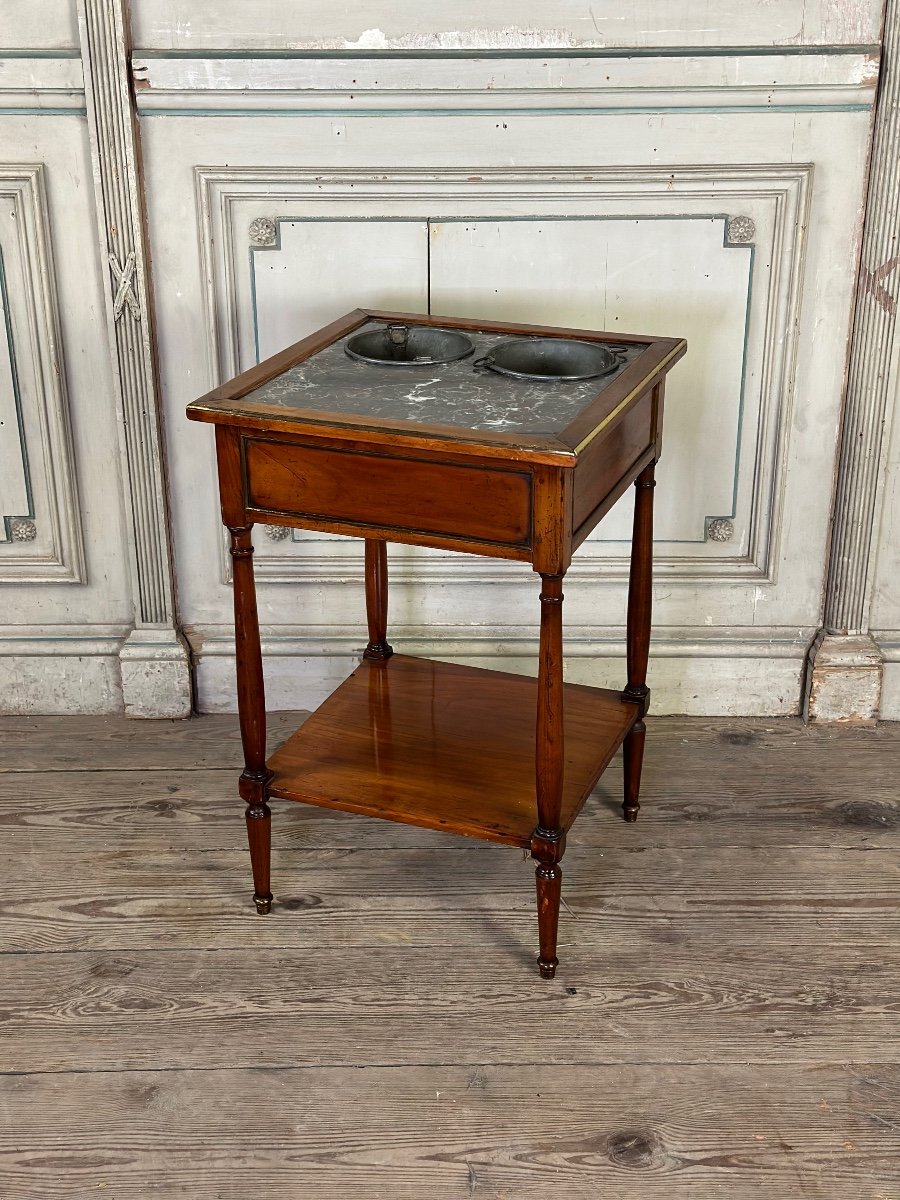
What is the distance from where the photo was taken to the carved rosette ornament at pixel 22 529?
3.02m

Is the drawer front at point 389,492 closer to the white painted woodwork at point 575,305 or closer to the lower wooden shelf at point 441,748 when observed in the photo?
the lower wooden shelf at point 441,748

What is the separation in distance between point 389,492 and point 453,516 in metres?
0.11

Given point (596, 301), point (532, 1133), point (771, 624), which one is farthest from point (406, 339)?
point (532, 1133)

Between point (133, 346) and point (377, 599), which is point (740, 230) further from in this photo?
point (133, 346)

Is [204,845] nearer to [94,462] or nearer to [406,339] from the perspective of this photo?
[94,462]

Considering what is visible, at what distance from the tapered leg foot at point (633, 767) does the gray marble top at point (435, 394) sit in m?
0.76

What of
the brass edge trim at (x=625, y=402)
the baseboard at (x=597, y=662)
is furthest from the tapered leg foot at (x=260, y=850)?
the brass edge trim at (x=625, y=402)

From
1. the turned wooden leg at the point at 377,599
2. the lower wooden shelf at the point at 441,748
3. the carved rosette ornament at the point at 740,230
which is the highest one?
the carved rosette ornament at the point at 740,230

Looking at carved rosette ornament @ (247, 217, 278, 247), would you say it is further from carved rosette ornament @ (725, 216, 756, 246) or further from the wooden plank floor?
the wooden plank floor

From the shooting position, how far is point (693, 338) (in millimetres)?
2852

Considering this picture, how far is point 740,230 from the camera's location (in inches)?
109

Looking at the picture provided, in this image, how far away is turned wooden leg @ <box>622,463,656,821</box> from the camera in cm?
255

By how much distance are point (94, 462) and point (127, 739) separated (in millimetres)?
614

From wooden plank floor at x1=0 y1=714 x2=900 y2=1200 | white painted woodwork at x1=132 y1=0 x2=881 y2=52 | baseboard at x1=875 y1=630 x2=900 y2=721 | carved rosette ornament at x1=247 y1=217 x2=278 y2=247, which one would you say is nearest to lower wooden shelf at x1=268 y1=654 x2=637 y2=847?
wooden plank floor at x1=0 y1=714 x2=900 y2=1200
